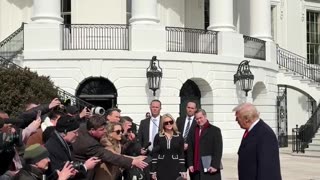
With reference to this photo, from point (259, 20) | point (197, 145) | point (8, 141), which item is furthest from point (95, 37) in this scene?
point (8, 141)

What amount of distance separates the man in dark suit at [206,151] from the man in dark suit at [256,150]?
2698 mm

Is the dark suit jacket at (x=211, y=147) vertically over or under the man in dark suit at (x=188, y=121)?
under

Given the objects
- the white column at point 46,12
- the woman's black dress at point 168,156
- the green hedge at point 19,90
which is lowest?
the woman's black dress at point 168,156

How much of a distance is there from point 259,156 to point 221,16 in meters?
19.7

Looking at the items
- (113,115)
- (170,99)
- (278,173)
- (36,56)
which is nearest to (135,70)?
(170,99)

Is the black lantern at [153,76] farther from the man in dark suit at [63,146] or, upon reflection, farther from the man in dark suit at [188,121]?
the man in dark suit at [63,146]

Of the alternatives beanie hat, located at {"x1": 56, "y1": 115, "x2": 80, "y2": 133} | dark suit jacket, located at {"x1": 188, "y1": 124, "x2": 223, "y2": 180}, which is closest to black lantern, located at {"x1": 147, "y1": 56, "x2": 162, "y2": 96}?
dark suit jacket, located at {"x1": 188, "y1": 124, "x2": 223, "y2": 180}

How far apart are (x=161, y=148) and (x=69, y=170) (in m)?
4.19

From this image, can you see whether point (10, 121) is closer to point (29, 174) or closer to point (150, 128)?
point (29, 174)

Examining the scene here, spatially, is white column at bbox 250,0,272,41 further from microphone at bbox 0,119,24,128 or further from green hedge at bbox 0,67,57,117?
microphone at bbox 0,119,24,128

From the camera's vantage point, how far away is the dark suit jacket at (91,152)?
6.79m

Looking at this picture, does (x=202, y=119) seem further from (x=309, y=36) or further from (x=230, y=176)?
(x=309, y=36)

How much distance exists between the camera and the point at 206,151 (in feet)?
33.3

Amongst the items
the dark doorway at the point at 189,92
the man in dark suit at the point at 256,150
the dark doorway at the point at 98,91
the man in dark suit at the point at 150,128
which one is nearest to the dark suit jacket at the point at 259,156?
the man in dark suit at the point at 256,150
